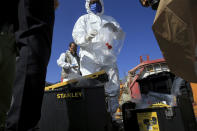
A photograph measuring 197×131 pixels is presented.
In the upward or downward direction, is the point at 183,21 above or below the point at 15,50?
above

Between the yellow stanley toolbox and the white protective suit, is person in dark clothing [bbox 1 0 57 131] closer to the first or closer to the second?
the yellow stanley toolbox

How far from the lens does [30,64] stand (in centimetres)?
54

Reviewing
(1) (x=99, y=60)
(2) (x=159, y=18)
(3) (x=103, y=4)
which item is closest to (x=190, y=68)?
(2) (x=159, y=18)

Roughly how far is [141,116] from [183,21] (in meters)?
0.75

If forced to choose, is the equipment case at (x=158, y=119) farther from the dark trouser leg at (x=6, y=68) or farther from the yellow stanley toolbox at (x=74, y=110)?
the dark trouser leg at (x=6, y=68)

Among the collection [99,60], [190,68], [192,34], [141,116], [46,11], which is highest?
[99,60]

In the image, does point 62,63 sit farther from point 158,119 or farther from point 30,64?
point 30,64

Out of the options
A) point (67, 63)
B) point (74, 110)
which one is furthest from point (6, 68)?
point (67, 63)

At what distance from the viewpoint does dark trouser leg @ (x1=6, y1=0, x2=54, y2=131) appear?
50cm

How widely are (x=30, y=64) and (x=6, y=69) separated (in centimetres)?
9

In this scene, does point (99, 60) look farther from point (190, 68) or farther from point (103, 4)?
point (190, 68)

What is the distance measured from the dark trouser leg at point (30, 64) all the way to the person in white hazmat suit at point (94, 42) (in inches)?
56.4

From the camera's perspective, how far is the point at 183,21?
68 centimetres

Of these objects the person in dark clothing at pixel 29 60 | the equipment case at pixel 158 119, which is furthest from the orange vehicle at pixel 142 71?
the person in dark clothing at pixel 29 60
